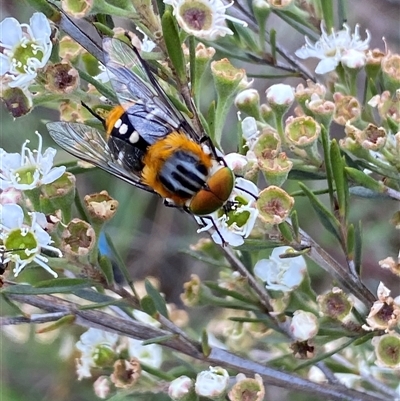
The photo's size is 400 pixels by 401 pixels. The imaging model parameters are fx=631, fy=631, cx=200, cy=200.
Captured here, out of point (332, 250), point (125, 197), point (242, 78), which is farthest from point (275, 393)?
point (242, 78)

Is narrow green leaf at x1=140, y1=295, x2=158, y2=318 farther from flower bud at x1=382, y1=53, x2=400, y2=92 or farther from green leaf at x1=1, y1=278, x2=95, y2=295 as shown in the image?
flower bud at x1=382, y1=53, x2=400, y2=92

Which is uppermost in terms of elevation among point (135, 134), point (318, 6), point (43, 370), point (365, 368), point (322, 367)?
point (318, 6)

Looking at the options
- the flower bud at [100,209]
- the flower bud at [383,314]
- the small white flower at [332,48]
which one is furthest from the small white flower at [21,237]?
the small white flower at [332,48]

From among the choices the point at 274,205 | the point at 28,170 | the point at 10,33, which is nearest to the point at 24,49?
the point at 10,33

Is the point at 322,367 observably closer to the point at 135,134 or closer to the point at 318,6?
the point at 135,134

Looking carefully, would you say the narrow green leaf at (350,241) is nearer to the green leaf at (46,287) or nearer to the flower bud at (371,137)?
the flower bud at (371,137)

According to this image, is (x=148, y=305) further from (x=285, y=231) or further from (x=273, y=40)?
(x=273, y=40)
